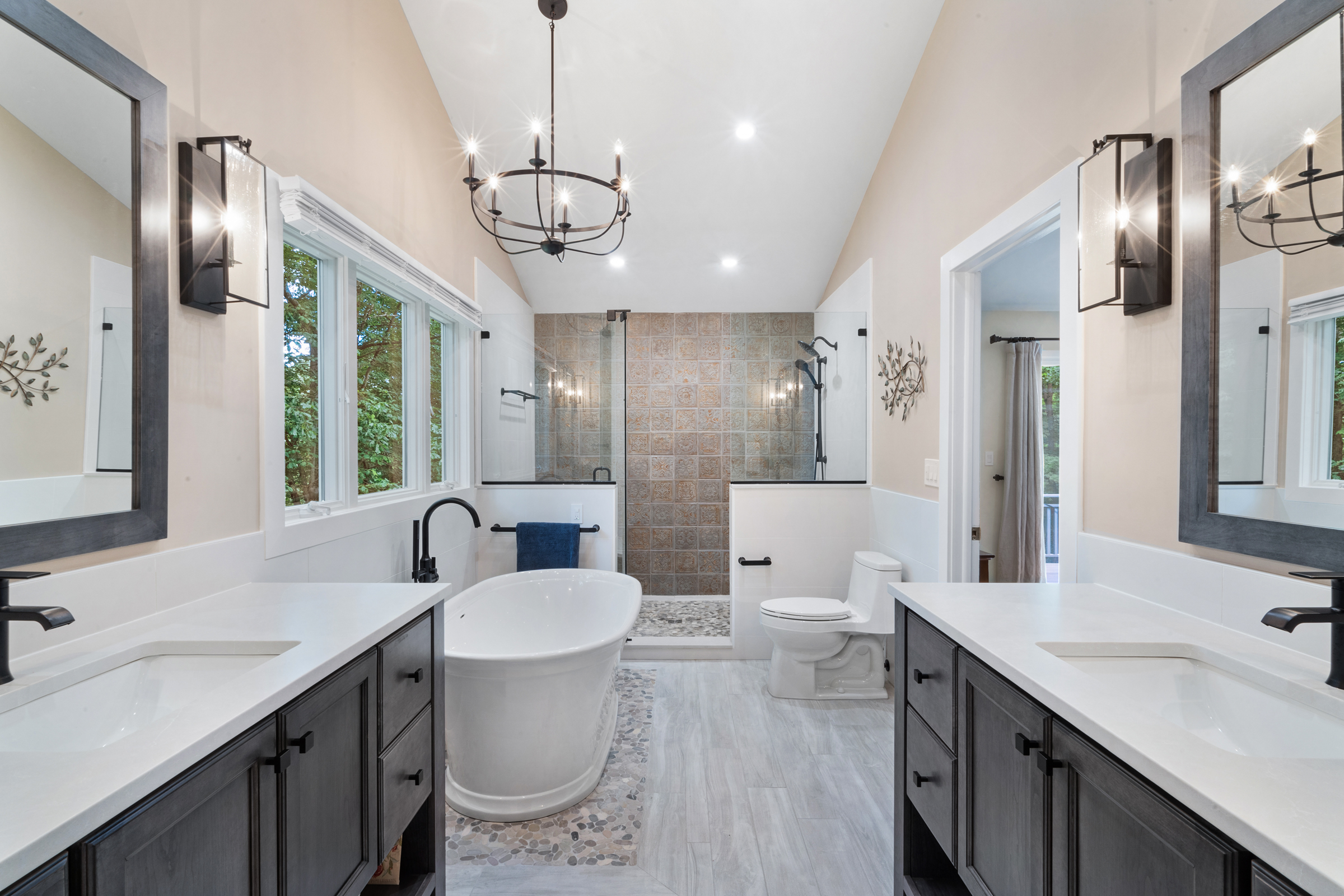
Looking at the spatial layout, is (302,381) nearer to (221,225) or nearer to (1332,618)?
(221,225)

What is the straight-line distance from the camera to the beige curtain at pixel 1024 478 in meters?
4.32

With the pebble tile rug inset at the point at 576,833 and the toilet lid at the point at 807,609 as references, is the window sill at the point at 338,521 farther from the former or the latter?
the toilet lid at the point at 807,609

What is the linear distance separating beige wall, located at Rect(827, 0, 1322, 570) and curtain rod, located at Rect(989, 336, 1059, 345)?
1.95m

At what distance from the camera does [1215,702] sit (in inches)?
40.1

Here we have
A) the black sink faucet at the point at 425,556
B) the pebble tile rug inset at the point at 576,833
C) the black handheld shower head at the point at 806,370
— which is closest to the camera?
the pebble tile rug inset at the point at 576,833

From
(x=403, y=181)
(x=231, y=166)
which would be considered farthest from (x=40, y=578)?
(x=403, y=181)

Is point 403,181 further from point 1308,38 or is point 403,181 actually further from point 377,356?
point 1308,38

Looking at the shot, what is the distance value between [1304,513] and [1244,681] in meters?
0.32

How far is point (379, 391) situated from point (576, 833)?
1839 millimetres

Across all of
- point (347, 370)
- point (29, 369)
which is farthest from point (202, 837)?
point (347, 370)

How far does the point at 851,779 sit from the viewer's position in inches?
87.7

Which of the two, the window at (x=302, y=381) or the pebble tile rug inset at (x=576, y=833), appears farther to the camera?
the window at (x=302, y=381)

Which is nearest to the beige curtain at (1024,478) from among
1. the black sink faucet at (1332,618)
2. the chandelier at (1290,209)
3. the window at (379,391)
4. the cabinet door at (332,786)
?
the chandelier at (1290,209)

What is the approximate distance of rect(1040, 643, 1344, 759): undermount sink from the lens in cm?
86
